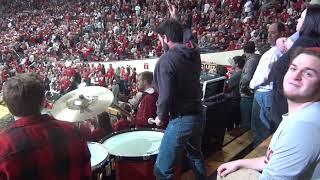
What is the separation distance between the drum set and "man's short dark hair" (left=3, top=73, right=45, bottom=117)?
40.0 inches

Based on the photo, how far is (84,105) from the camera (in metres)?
3.71

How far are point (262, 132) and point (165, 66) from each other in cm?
165

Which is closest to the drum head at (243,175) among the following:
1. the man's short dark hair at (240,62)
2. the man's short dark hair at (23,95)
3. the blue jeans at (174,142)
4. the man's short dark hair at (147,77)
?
the man's short dark hair at (23,95)

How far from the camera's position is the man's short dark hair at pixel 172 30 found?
10.1 feet

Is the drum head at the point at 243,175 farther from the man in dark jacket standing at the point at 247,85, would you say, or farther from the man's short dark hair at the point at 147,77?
the man in dark jacket standing at the point at 247,85

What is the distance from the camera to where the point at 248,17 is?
15.6 meters

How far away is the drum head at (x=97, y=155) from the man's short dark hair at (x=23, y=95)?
1012 mm

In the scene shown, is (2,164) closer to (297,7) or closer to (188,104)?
(188,104)

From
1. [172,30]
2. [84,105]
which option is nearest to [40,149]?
[172,30]

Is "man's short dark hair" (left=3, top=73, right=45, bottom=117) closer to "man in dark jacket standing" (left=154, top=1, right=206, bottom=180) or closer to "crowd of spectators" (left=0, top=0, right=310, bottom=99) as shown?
"man in dark jacket standing" (left=154, top=1, right=206, bottom=180)

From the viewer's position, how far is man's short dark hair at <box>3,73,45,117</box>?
6.50ft

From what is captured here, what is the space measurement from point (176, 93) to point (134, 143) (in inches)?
28.3

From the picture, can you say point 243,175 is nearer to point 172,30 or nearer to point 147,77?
point 172,30

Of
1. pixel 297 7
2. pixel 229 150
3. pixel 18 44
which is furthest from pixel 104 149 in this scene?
pixel 18 44
